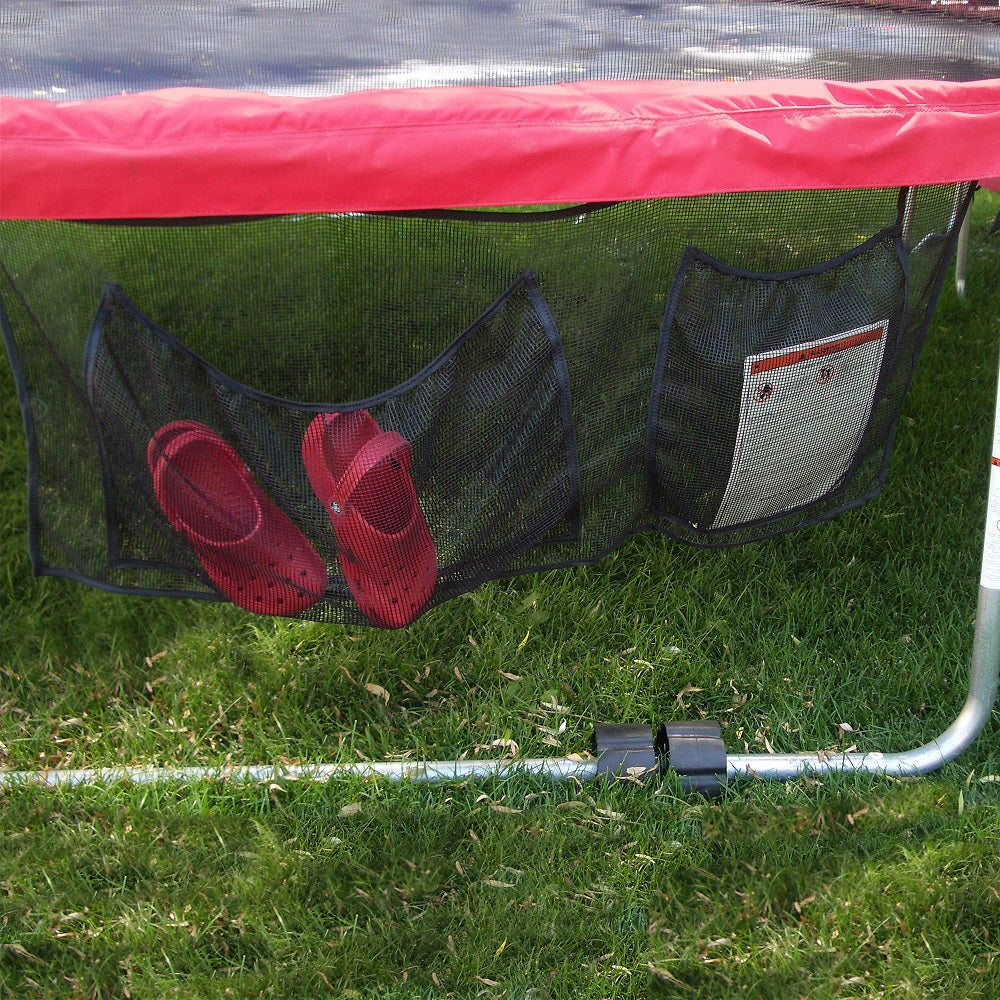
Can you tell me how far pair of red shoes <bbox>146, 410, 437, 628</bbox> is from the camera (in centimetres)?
155

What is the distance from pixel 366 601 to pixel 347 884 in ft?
1.49

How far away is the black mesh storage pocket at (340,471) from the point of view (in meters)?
1.50

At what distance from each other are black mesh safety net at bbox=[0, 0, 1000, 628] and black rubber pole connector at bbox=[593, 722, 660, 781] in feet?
1.12

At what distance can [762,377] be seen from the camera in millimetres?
1626

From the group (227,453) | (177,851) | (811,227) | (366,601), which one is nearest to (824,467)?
(811,227)

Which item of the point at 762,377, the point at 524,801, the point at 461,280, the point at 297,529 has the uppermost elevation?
the point at 461,280

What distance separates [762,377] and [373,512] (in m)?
0.64

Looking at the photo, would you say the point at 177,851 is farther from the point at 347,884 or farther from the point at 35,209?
the point at 35,209

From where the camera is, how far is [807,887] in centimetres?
161

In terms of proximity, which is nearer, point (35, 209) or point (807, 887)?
point (35, 209)

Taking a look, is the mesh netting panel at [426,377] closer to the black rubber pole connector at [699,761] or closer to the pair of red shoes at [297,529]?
the pair of red shoes at [297,529]

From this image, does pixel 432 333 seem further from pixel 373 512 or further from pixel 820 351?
pixel 820 351

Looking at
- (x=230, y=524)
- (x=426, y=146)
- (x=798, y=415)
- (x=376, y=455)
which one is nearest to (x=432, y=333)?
(x=376, y=455)

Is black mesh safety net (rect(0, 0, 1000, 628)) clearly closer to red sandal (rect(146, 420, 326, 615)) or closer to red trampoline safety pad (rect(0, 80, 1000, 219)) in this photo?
red sandal (rect(146, 420, 326, 615))
